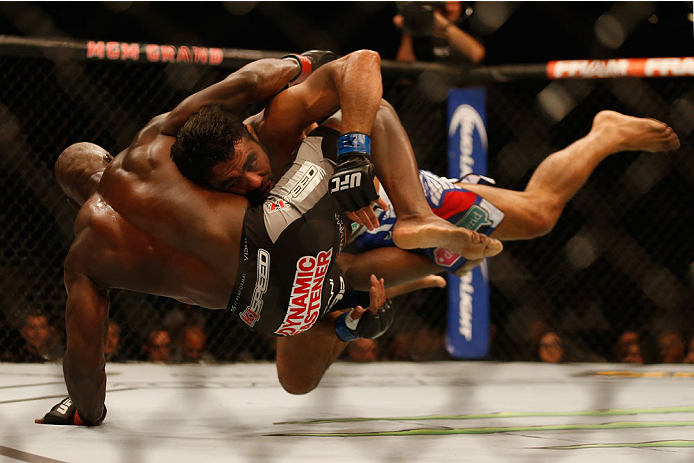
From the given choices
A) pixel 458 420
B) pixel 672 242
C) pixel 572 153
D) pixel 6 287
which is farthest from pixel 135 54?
pixel 672 242

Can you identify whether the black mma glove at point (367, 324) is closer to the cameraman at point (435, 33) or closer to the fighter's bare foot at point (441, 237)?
the fighter's bare foot at point (441, 237)

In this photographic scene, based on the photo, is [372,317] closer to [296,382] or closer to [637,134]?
[296,382]

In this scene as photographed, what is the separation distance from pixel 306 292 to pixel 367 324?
19cm

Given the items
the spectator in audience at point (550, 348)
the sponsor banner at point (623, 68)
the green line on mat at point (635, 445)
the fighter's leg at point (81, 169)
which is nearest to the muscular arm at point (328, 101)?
the fighter's leg at point (81, 169)

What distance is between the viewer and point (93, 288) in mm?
1468

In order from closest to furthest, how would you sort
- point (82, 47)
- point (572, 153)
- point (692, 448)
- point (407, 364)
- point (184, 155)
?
1. point (692, 448)
2. point (184, 155)
3. point (572, 153)
4. point (82, 47)
5. point (407, 364)

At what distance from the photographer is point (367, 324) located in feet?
5.07

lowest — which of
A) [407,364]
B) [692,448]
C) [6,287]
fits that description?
[407,364]

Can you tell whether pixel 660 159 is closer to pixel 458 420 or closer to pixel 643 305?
pixel 643 305

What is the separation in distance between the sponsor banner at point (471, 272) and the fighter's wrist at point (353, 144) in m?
1.53

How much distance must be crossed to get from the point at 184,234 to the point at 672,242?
9.49 feet

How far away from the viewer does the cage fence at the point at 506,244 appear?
2.94 metres

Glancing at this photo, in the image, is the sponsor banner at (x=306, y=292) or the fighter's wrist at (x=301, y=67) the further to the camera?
the fighter's wrist at (x=301, y=67)

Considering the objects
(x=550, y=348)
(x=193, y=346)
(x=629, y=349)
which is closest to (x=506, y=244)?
(x=550, y=348)
